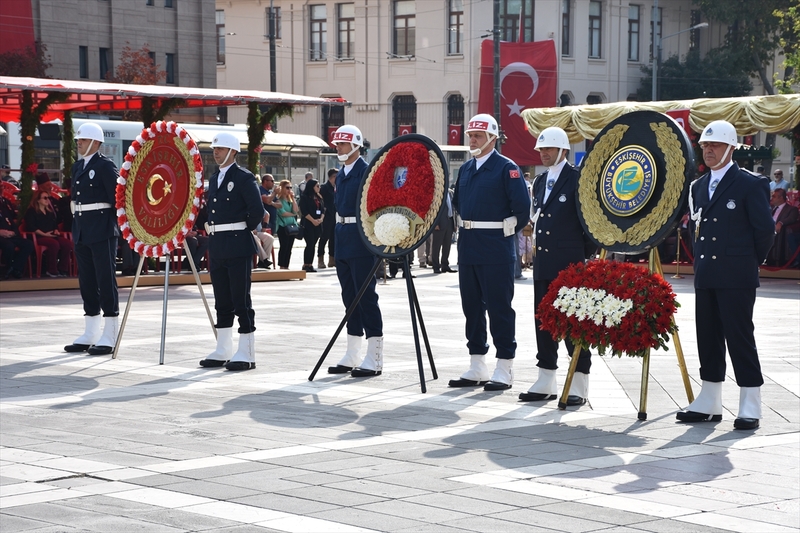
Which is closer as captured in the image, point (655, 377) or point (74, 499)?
point (74, 499)

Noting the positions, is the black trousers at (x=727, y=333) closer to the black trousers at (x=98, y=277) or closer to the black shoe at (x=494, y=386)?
the black shoe at (x=494, y=386)

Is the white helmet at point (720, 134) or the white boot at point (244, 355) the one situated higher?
the white helmet at point (720, 134)

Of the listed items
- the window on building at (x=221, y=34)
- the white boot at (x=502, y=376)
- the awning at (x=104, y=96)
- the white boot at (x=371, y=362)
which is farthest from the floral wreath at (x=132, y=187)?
the window on building at (x=221, y=34)

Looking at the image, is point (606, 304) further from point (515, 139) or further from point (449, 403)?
point (515, 139)

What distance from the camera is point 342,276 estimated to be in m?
11.9

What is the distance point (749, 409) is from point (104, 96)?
1654 cm

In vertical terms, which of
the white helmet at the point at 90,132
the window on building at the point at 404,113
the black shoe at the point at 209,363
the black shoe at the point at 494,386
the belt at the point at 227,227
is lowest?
the black shoe at the point at 209,363

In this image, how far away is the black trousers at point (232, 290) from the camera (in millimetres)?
12070

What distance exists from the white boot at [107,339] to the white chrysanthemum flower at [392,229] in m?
3.53

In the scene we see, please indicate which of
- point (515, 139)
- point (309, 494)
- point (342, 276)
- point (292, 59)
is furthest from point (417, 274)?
point (292, 59)

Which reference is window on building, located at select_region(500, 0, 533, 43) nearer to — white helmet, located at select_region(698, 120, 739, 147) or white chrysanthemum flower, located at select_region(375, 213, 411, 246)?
white chrysanthemum flower, located at select_region(375, 213, 411, 246)

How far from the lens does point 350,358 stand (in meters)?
11.8

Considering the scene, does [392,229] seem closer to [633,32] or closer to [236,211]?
[236,211]

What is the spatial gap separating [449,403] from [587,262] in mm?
1555
